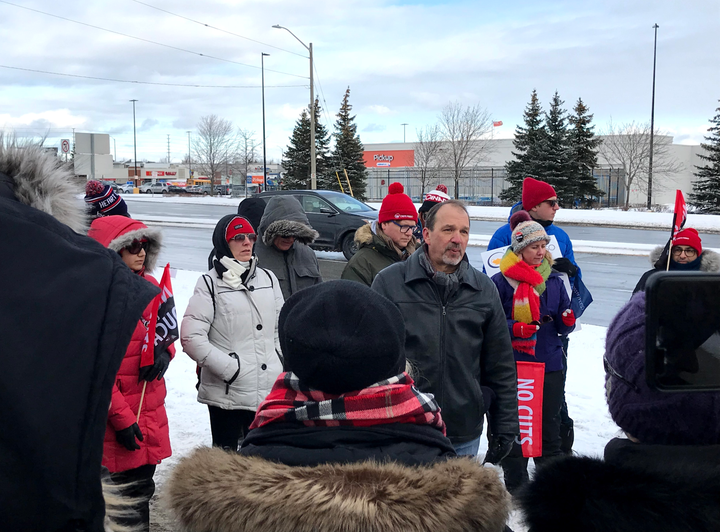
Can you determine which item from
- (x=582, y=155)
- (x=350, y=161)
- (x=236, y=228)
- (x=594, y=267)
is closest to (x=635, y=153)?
(x=582, y=155)

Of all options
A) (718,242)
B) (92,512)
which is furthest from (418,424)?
(718,242)

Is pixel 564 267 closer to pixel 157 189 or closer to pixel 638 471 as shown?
pixel 638 471

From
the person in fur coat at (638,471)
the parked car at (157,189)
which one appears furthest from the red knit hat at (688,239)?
the parked car at (157,189)

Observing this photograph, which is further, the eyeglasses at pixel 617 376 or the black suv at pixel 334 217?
the black suv at pixel 334 217

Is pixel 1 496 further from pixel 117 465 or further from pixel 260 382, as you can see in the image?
pixel 260 382

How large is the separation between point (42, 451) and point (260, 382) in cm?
294

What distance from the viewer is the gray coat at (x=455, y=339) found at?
11.2ft

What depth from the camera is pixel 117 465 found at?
3.46 metres

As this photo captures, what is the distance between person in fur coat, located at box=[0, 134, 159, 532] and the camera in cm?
113

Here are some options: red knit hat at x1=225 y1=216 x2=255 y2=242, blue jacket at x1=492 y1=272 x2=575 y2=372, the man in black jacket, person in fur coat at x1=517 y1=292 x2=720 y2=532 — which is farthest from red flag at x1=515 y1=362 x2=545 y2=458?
person in fur coat at x1=517 y1=292 x2=720 y2=532

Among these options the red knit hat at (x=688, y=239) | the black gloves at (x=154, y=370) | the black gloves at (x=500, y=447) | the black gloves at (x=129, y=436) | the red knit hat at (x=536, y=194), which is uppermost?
the red knit hat at (x=536, y=194)

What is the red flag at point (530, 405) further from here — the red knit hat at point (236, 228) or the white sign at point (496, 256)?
the red knit hat at point (236, 228)

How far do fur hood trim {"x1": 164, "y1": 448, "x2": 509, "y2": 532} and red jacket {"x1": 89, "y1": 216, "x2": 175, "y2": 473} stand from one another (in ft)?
6.28

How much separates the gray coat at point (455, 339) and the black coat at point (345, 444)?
1655 mm
